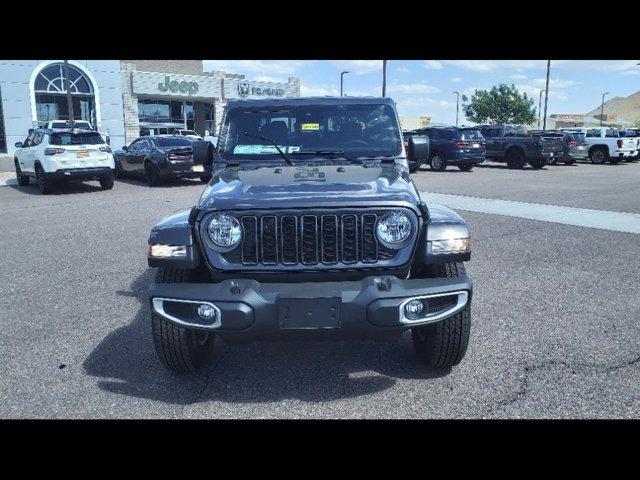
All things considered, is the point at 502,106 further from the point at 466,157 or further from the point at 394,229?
the point at 394,229

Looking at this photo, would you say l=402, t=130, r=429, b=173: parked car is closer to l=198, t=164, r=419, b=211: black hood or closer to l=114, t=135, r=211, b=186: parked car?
l=198, t=164, r=419, b=211: black hood

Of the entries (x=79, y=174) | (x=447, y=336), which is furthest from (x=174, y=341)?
(x=79, y=174)

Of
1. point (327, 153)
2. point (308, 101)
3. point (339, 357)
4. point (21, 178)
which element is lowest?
point (339, 357)

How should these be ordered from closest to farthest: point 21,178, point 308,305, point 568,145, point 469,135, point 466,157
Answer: point 308,305 → point 21,178 → point 466,157 → point 469,135 → point 568,145

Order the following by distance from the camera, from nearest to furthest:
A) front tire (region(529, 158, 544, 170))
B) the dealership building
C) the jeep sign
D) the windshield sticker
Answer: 1. the windshield sticker
2. front tire (region(529, 158, 544, 170))
3. the dealership building
4. the jeep sign

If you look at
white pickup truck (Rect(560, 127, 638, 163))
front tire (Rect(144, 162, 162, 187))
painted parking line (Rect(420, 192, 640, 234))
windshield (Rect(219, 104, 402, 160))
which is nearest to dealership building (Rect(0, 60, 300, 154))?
front tire (Rect(144, 162, 162, 187))

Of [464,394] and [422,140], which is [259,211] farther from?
[422,140]

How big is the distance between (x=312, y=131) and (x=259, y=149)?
0.48 metres

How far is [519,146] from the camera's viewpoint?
2477cm

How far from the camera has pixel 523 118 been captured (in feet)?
227

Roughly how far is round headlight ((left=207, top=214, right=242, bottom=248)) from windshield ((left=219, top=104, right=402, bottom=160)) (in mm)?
1349

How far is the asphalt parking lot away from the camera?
3.38 metres

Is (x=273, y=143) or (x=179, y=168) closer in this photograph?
(x=273, y=143)

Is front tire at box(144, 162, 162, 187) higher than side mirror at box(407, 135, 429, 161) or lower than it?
lower
